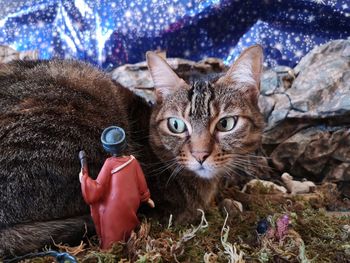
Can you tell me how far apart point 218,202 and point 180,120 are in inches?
16.1

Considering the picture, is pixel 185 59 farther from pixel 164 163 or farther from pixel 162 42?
pixel 164 163

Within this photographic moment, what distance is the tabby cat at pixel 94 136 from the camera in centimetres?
94

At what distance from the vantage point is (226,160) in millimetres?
1061

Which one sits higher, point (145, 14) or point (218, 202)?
point (145, 14)

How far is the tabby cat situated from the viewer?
94 cm

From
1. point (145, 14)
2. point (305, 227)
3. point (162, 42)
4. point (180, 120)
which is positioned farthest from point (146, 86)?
point (305, 227)

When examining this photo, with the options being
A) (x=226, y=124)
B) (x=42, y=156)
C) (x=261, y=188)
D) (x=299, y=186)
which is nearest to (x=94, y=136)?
(x=42, y=156)

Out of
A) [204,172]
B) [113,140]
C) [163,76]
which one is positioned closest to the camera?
[113,140]

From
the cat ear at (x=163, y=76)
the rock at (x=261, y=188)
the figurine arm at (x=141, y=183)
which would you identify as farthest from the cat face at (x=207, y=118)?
the rock at (x=261, y=188)

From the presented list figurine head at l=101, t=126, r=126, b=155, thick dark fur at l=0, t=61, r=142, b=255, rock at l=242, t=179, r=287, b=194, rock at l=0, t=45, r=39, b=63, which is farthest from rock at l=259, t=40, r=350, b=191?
rock at l=0, t=45, r=39, b=63

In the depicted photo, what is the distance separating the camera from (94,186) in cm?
86

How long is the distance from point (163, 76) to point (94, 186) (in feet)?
1.55

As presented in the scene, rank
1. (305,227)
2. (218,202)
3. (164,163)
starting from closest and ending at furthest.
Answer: (305,227)
(164,163)
(218,202)

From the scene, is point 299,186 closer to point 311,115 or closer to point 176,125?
point 311,115
